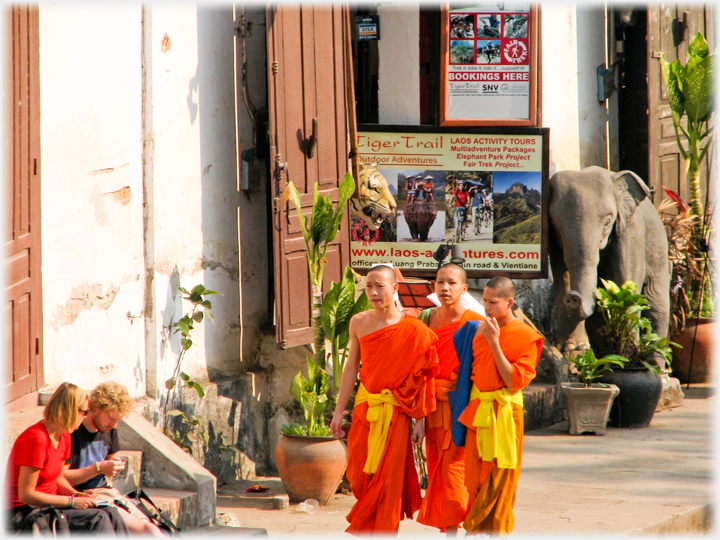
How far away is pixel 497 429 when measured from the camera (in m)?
5.09

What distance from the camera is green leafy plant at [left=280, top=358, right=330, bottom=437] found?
644 centimetres

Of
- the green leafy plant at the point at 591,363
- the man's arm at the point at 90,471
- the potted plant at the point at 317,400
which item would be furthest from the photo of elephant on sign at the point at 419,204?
the man's arm at the point at 90,471

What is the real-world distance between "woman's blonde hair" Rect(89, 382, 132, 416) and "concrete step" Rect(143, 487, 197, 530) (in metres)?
0.86

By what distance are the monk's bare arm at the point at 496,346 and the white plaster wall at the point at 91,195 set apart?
237cm

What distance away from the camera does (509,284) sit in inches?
205

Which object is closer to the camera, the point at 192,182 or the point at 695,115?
the point at 192,182

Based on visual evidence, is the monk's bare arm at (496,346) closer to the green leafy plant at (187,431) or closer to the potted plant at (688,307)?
the green leafy plant at (187,431)

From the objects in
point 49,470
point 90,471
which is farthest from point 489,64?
point 49,470

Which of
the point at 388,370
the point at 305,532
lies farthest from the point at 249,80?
the point at 305,532

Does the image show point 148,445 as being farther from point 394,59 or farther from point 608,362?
point 394,59

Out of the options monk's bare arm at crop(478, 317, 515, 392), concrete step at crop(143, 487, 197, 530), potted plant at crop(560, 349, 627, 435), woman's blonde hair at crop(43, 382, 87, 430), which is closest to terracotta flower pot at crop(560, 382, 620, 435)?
potted plant at crop(560, 349, 627, 435)

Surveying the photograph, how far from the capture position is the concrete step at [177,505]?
16.9 ft

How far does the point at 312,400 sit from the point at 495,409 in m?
1.68

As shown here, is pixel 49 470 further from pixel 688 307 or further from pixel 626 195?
pixel 688 307
